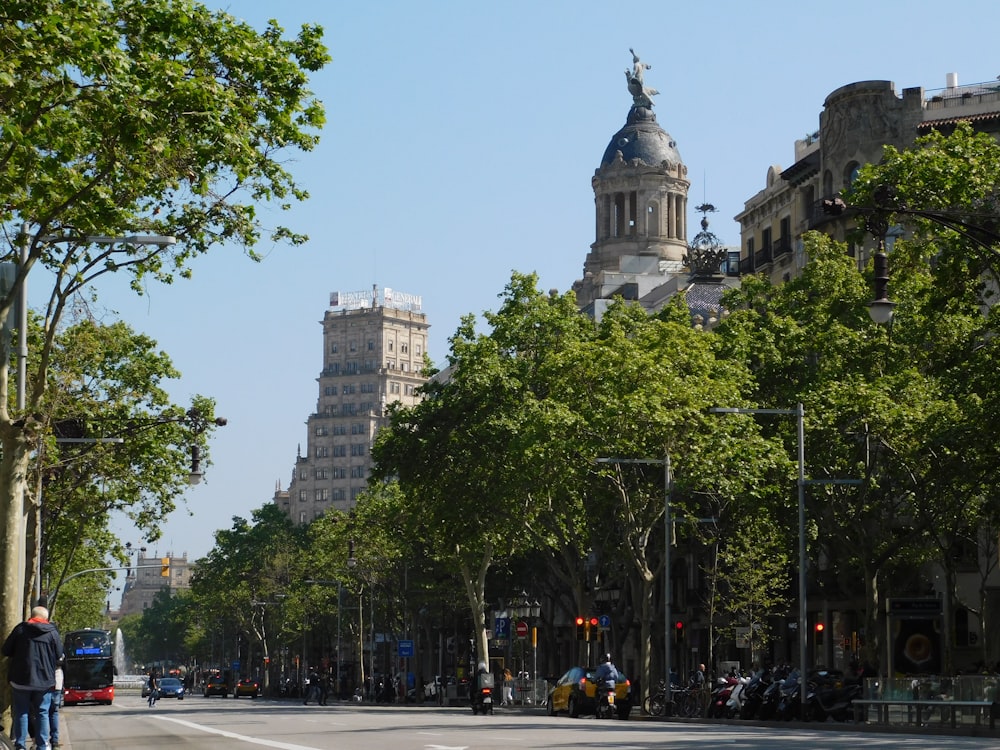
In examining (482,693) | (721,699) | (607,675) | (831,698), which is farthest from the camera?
(482,693)

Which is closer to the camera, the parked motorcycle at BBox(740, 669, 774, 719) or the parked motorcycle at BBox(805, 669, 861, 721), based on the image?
the parked motorcycle at BBox(805, 669, 861, 721)

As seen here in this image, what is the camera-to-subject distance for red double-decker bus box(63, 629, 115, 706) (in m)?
81.0

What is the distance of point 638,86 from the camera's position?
13825 cm

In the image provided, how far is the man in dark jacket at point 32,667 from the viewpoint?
1902cm

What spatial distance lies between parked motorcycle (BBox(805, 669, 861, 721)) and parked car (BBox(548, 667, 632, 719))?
611 centimetres

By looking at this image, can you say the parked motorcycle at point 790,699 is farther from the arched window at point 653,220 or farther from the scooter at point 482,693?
the arched window at point 653,220

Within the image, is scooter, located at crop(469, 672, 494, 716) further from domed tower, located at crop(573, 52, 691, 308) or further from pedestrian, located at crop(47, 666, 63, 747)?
domed tower, located at crop(573, 52, 691, 308)

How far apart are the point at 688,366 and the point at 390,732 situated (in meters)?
22.7

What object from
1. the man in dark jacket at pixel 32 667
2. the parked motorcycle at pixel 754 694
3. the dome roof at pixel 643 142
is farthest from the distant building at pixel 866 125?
the dome roof at pixel 643 142

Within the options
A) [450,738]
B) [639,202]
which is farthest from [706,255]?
[450,738]

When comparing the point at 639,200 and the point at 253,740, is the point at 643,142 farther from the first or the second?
the point at 253,740

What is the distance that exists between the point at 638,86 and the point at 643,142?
471 cm

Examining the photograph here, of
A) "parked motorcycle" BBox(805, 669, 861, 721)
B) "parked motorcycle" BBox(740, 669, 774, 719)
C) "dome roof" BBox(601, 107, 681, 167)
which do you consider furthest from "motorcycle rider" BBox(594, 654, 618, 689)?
"dome roof" BBox(601, 107, 681, 167)

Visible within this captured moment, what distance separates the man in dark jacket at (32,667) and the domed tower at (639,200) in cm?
11081
